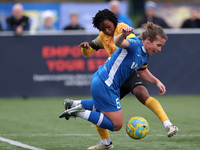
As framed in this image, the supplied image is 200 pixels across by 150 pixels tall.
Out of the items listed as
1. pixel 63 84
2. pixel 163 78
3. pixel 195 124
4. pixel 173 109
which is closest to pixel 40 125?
pixel 195 124

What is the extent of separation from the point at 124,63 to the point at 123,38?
1.69 ft

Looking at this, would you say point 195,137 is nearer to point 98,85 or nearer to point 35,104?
point 98,85

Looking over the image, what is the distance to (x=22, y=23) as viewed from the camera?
14.4 m

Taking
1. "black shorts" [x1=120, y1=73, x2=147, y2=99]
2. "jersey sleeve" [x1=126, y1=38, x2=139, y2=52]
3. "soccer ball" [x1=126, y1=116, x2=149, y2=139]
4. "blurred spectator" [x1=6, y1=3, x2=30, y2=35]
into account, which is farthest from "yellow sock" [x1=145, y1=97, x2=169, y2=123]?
"blurred spectator" [x1=6, y1=3, x2=30, y2=35]

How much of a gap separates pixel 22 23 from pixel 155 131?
6.69 meters

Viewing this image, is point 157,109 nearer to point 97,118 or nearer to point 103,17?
point 97,118

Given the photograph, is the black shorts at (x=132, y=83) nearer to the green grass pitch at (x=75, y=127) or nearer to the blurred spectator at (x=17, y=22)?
the green grass pitch at (x=75, y=127)

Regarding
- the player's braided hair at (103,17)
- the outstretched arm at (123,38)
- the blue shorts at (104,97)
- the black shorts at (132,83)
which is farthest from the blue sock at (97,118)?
the player's braided hair at (103,17)

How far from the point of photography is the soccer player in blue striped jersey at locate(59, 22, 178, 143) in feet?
22.6

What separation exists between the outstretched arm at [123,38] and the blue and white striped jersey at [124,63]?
6.3 inches

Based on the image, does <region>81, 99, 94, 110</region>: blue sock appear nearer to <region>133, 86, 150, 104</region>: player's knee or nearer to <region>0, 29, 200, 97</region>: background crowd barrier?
<region>133, 86, 150, 104</region>: player's knee

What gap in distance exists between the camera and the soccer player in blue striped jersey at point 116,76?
6.88 meters

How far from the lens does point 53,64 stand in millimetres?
14031

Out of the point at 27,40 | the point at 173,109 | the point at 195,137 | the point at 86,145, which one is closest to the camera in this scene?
the point at 86,145
